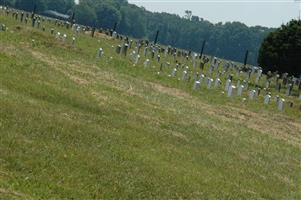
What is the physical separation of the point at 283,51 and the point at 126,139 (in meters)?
31.7

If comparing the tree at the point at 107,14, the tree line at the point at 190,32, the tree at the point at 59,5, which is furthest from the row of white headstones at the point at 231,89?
the tree line at the point at 190,32

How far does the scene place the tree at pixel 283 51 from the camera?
4597cm

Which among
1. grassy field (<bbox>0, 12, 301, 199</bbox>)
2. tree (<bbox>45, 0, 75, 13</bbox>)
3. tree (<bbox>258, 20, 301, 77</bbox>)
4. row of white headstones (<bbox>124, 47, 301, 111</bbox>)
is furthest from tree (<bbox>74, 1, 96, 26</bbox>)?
grassy field (<bbox>0, 12, 301, 199</bbox>)

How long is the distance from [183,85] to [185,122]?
11051mm

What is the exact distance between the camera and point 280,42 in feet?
155

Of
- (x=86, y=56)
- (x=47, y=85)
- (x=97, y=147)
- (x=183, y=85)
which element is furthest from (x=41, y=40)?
(x=97, y=147)

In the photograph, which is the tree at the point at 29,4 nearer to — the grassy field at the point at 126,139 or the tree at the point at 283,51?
the tree at the point at 283,51

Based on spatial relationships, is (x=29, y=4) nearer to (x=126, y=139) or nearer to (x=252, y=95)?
(x=252, y=95)

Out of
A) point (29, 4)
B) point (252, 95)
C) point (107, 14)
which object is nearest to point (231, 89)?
point (252, 95)

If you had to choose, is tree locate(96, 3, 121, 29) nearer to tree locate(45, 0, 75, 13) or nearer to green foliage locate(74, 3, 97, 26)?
green foliage locate(74, 3, 97, 26)

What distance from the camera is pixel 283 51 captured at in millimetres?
46312

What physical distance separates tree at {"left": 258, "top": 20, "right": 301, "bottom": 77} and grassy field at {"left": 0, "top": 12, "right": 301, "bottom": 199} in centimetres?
1543

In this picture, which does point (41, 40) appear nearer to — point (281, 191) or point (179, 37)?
point (281, 191)

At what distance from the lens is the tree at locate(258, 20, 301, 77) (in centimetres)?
4597
